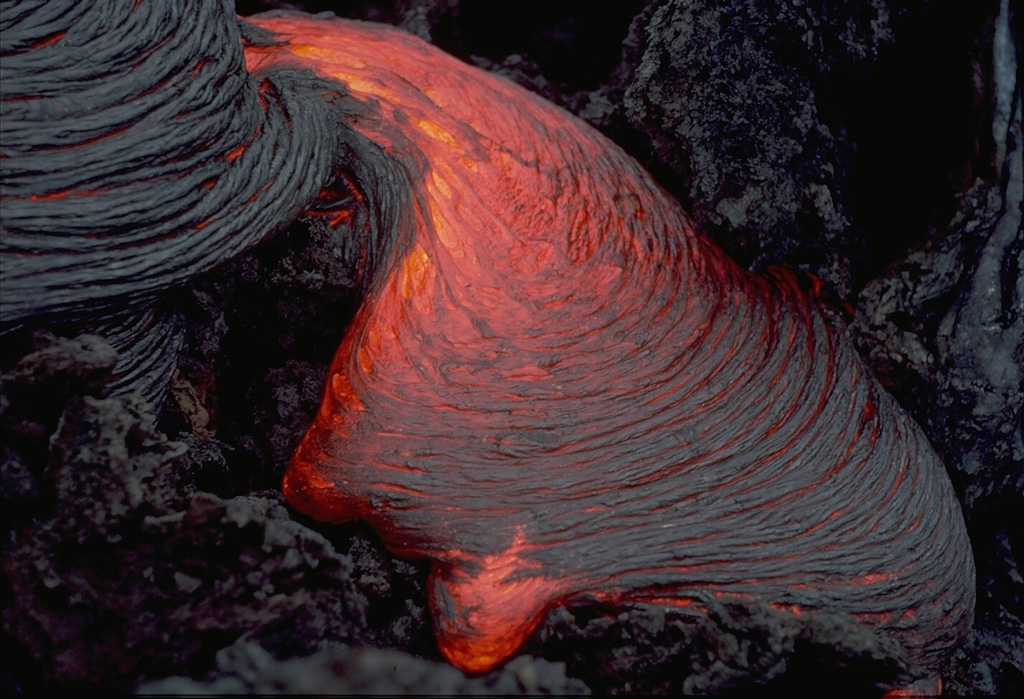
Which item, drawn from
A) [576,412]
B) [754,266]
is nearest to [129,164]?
[576,412]

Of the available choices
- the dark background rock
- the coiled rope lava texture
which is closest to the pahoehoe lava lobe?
the dark background rock

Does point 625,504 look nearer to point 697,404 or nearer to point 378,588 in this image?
point 697,404

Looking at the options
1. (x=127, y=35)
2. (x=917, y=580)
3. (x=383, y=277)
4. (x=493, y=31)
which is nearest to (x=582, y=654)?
(x=917, y=580)

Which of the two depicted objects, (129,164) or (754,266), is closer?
(129,164)

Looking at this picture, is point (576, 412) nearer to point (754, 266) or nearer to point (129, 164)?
point (754, 266)

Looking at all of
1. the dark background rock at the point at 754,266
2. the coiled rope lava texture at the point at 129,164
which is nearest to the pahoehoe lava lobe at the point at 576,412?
the dark background rock at the point at 754,266

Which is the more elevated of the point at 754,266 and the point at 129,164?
the point at 754,266
